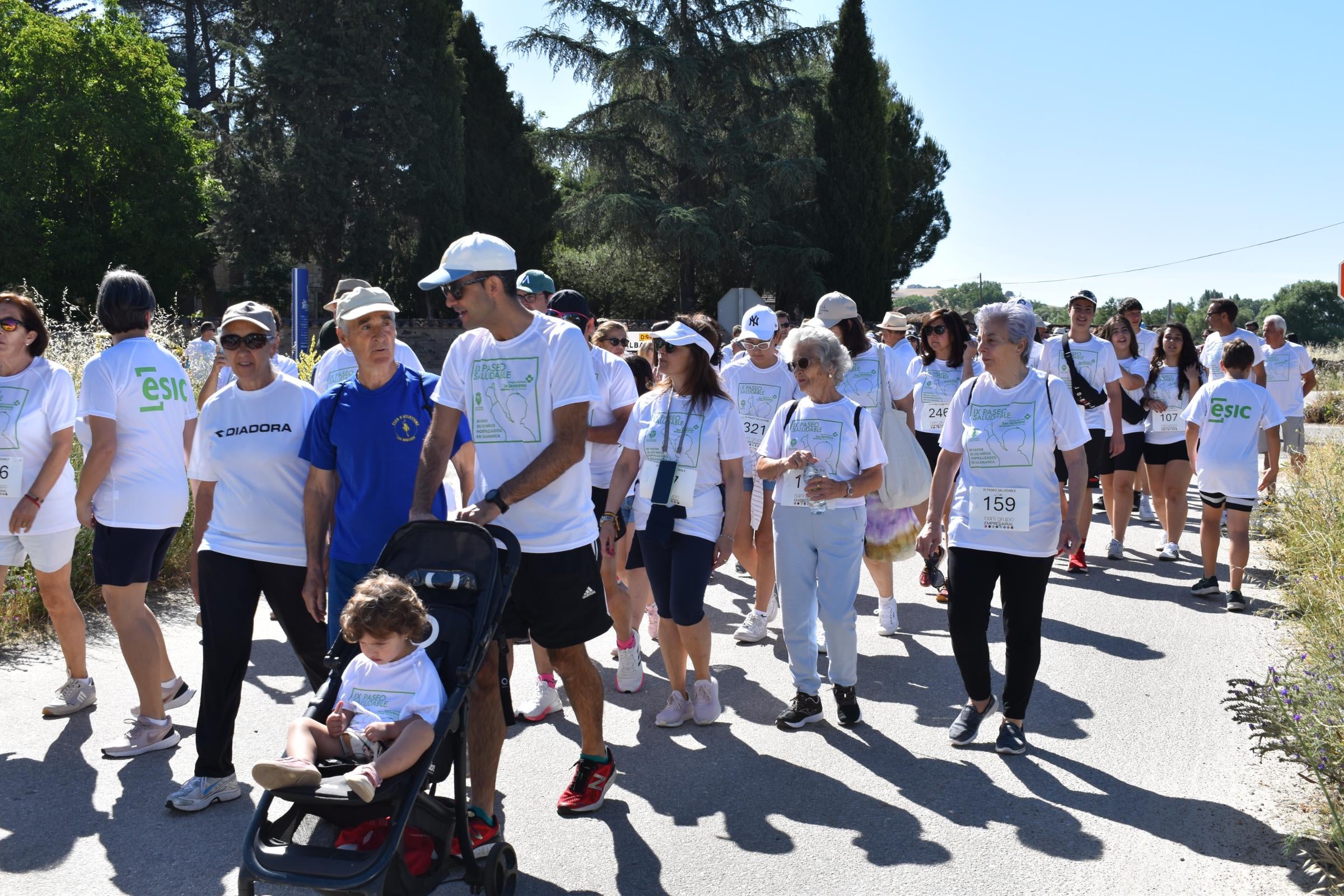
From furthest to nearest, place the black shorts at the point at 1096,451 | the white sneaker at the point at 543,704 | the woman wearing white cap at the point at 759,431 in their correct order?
the black shorts at the point at 1096,451 < the woman wearing white cap at the point at 759,431 < the white sneaker at the point at 543,704

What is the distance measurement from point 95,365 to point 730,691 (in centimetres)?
366

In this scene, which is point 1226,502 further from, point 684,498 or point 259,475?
point 259,475

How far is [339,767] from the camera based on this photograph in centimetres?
346

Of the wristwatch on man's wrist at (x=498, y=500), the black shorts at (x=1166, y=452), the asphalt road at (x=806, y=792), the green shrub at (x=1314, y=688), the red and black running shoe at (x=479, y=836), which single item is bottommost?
the asphalt road at (x=806, y=792)

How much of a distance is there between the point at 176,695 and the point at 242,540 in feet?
6.17

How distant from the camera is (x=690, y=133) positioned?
3553cm

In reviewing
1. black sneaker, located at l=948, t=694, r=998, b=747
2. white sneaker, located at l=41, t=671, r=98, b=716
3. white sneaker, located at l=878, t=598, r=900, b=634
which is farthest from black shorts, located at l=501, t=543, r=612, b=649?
white sneaker, located at l=878, t=598, r=900, b=634

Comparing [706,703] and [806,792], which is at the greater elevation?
[706,703]

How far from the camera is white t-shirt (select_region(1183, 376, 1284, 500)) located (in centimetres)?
830

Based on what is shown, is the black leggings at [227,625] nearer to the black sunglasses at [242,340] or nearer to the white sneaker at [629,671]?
the black sunglasses at [242,340]

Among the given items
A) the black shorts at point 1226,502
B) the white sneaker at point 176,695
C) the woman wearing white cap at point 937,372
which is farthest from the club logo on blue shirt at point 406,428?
the black shorts at point 1226,502

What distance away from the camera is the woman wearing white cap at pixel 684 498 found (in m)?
5.55

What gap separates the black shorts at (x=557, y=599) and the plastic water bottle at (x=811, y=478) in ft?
5.01

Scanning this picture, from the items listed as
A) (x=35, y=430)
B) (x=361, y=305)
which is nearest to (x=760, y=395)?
(x=361, y=305)
